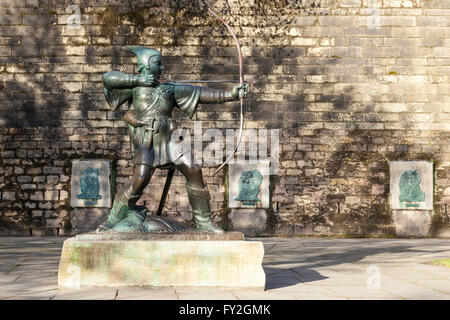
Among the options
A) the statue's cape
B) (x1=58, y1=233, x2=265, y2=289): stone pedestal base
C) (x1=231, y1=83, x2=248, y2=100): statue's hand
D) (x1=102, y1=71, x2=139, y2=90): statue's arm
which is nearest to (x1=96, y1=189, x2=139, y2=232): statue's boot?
(x1=58, y1=233, x2=265, y2=289): stone pedestal base

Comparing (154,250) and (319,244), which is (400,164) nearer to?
(319,244)

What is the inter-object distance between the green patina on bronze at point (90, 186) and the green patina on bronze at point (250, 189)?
2465 mm

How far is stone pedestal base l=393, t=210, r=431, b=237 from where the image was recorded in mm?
10047

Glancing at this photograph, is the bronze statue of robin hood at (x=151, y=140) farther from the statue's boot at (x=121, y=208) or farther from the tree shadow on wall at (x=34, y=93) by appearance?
the tree shadow on wall at (x=34, y=93)

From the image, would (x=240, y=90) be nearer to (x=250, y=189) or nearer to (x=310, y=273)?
(x=310, y=273)

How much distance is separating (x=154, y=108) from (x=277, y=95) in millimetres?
5598

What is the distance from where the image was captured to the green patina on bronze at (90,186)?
9.95 m

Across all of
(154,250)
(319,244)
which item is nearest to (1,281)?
(154,250)

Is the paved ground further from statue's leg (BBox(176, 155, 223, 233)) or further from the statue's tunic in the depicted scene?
the statue's tunic

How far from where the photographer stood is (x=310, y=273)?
5562 mm

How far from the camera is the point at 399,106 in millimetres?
10172

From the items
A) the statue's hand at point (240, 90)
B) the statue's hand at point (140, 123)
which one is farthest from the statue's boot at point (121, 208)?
the statue's hand at point (240, 90)

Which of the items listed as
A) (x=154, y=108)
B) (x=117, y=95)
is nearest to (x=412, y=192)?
(x=154, y=108)
